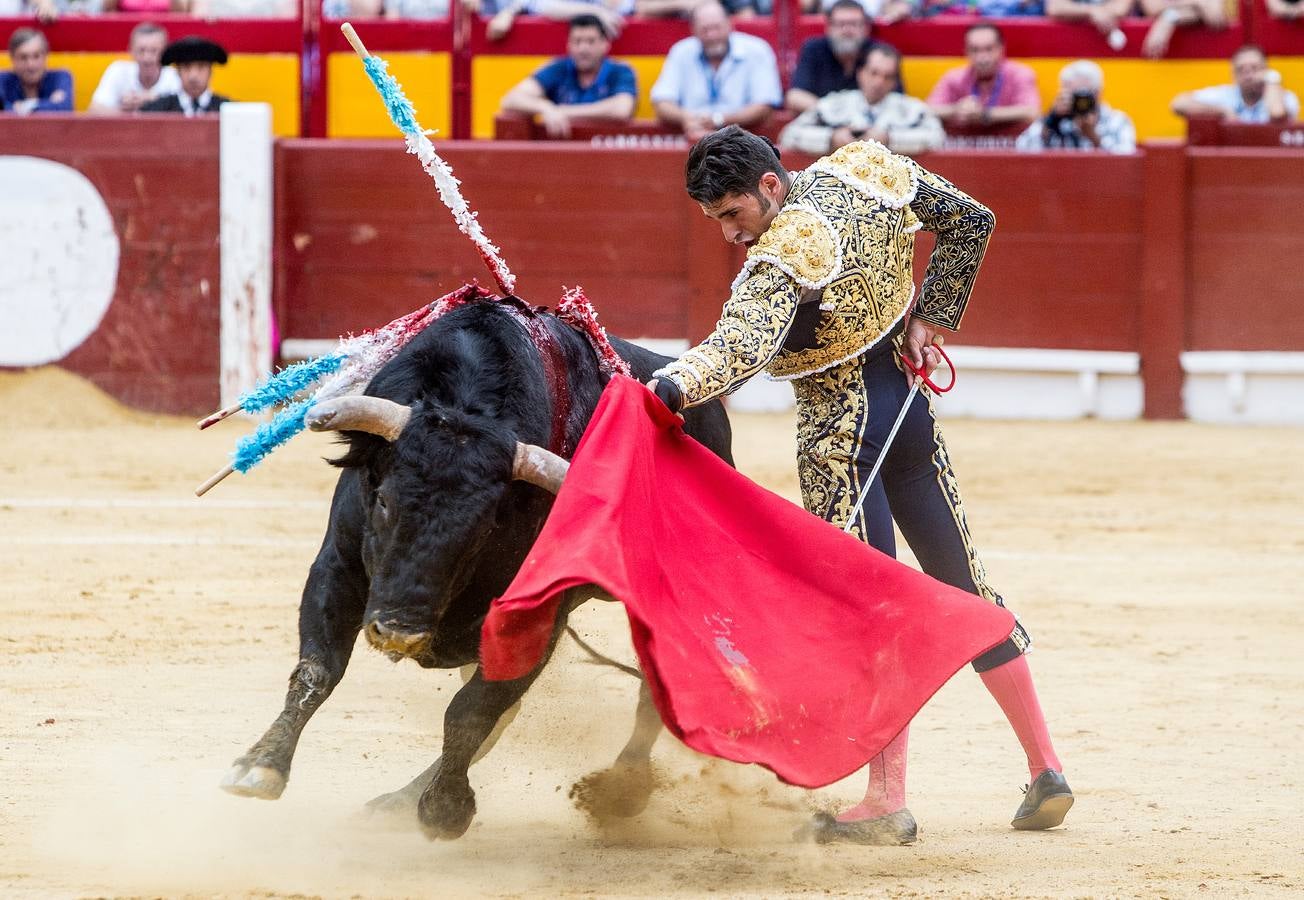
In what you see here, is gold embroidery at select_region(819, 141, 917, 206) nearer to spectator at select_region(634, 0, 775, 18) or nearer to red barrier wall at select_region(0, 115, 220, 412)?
red barrier wall at select_region(0, 115, 220, 412)

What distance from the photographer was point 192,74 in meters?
8.45

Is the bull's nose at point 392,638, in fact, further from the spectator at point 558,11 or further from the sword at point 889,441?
the spectator at point 558,11

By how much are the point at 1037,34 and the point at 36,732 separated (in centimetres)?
642

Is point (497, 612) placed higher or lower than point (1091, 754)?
higher

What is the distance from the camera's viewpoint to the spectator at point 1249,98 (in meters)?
8.29

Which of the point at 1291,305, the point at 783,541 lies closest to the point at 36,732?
the point at 783,541

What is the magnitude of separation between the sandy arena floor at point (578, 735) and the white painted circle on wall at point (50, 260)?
1.57 m

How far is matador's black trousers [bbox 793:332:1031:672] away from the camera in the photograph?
321cm

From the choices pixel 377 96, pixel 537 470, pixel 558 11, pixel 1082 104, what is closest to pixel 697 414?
pixel 537 470

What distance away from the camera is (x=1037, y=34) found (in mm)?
8828

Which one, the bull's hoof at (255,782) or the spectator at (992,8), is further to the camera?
the spectator at (992,8)

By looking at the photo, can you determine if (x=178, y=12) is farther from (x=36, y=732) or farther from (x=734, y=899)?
(x=734, y=899)

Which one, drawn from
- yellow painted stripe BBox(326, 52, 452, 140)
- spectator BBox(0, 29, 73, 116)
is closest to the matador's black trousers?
yellow painted stripe BBox(326, 52, 452, 140)

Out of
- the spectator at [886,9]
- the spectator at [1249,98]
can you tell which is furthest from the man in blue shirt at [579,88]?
the spectator at [1249,98]
